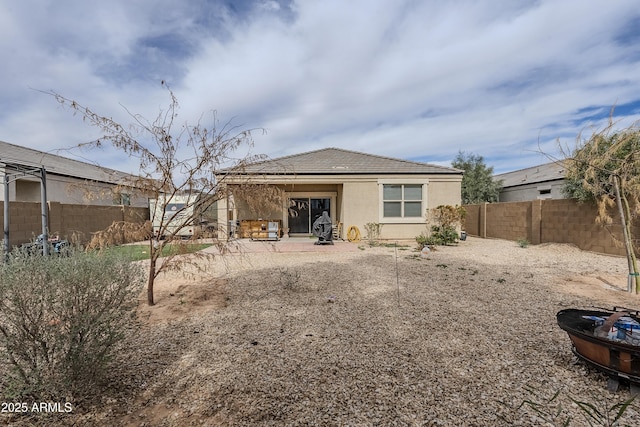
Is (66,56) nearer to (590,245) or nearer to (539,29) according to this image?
(539,29)

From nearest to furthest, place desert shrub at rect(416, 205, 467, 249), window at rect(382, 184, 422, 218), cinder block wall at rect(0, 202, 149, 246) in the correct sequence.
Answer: cinder block wall at rect(0, 202, 149, 246) → desert shrub at rect(416, 205, 467, 249) → window at rect(382, 184, 422, 218)

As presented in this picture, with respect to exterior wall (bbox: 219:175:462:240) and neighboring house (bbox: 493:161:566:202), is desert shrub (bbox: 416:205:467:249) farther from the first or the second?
neighboring house (bbox: 493:161:566:202)

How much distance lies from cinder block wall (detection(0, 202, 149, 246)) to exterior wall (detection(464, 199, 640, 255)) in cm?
1419

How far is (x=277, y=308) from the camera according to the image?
16.2 feet

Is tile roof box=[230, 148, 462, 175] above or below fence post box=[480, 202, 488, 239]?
above

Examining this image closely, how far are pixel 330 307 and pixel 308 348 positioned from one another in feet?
5.01

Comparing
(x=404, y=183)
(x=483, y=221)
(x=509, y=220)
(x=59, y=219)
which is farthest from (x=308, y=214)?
(x=59, y=219)

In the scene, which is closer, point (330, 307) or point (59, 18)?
point (330, 307)

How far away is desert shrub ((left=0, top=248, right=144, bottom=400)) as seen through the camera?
2184mm

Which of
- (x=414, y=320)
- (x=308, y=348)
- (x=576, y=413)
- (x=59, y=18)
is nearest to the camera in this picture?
(x=576, y=413)

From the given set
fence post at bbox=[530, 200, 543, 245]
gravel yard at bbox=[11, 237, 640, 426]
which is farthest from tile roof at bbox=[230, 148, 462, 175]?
gravel yard at bbox=[11, 237, 640, 426]

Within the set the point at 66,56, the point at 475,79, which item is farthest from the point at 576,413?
the point at 475,79

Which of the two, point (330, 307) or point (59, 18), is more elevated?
point (59, 18)

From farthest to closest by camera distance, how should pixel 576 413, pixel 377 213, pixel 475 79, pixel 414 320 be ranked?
pixel 377 213 < pixel 475 79 < pixel 414 320 < pixel 576 413
